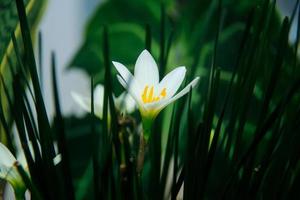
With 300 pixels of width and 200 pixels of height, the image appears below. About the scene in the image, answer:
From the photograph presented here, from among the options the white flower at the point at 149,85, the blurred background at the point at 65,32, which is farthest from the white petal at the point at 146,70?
the blurred background at the point at 65,32

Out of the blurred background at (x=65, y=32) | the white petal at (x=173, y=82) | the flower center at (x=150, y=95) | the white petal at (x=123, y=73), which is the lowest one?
the blurred background at (x=65, y=32)

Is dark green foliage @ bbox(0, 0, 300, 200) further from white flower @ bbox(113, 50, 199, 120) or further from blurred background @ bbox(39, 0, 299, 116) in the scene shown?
blurred background @ bbox(39, 0, 299, 116)

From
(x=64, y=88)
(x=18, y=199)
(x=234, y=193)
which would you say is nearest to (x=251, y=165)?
(x=234, y=193)

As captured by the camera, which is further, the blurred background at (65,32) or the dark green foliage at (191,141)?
the blurred background at (65,32)

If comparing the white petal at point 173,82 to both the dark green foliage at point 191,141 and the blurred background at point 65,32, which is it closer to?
the dark green foliage at point 191,141

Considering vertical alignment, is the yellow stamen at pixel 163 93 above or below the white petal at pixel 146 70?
below

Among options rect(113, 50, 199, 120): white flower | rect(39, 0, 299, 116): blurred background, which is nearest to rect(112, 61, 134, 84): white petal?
rect(113, 50, 199, 120): white flower

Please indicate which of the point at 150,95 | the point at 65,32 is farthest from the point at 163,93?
the point at 65,32
